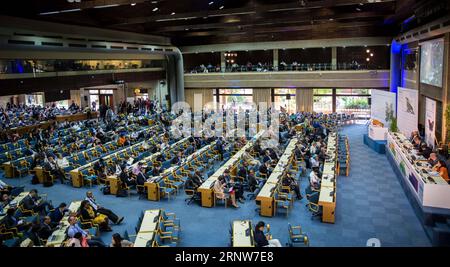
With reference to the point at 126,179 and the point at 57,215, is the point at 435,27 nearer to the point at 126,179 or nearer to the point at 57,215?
the point at 126,179

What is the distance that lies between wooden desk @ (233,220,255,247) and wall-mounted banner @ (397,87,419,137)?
12.2 metres

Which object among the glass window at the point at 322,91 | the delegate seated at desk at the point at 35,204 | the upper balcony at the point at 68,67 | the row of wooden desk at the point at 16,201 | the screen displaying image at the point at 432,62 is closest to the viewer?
the row of wooden desk at the point at 16,201

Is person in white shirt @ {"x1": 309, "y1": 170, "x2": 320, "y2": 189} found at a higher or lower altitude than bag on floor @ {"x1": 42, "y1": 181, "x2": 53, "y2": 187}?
higher

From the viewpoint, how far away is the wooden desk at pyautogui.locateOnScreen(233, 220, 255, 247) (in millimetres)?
8016

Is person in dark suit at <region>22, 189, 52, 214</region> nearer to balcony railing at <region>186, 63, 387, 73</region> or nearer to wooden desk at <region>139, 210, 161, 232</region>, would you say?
wooden desk at <region>139, 210, 161, 232</region>

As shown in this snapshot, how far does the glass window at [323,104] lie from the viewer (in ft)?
108

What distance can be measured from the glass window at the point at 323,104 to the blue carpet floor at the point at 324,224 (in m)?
18.3

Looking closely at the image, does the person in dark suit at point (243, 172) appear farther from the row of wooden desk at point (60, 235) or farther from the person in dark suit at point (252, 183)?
Result: the row of wooden desk at point (60, 235)

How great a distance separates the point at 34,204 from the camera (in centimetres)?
1124

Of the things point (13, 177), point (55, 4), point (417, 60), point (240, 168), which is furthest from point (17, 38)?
point (417, 60)

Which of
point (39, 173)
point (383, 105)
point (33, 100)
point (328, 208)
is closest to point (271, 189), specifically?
point (328, 208)

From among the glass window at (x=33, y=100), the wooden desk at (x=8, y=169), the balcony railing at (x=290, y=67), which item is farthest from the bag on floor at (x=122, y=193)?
the glass window at (x=33, y=100)

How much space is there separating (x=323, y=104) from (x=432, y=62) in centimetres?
1599

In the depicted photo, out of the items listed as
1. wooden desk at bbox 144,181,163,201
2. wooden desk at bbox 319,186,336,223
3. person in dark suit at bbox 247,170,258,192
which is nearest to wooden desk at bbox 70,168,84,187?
wooden desk at bbox 144,181,163,201
